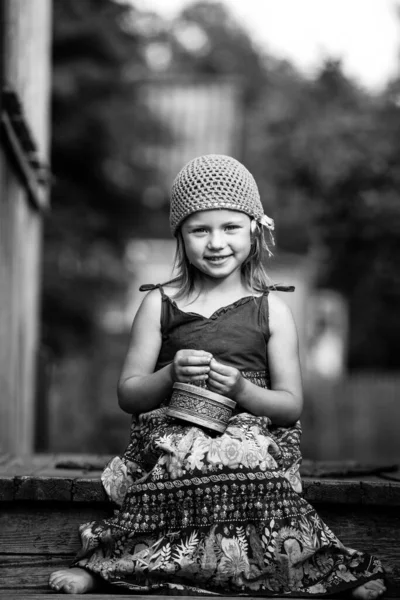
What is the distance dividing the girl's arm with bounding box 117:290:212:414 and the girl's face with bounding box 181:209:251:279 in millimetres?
228

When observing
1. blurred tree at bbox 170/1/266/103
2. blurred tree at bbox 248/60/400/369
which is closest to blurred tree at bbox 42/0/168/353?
blurred tree at bbox 248/60/400/369

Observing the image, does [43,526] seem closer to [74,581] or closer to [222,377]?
[74,581]

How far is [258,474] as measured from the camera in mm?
2834

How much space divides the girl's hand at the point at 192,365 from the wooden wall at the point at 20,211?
8.57ft

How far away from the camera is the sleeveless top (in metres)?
3.22

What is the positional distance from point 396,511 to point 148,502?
0.94 meters

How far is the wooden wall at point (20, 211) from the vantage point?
5973 mm

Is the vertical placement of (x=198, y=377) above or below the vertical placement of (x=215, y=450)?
above

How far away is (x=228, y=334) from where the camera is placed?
3.24m

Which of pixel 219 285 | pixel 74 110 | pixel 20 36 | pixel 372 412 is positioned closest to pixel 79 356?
pixel 74 110

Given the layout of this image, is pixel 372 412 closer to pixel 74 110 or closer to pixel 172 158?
pixel 74 110

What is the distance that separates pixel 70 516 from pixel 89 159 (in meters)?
12.2

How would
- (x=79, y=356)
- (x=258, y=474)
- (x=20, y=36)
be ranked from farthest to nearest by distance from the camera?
(x=79, y=356) → (x=20, y=36) → (x=258, y=474)

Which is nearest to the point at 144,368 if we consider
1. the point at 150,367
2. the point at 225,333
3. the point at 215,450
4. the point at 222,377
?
the point at 150,367
